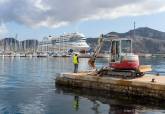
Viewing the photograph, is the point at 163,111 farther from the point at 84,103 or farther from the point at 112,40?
the point at 112,40

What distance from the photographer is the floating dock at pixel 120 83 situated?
27.3 metres

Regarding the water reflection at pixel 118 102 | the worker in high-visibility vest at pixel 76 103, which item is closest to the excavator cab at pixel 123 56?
the water reflection at pixel 118 102

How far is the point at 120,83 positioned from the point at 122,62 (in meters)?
2.24

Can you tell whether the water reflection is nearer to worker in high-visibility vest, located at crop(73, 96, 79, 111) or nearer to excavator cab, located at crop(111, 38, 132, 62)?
worker in high-visibility vest, located at crop(73, 96, 79, 111)

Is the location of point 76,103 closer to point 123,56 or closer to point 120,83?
point 120,83

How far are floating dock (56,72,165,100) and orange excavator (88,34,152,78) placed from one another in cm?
81

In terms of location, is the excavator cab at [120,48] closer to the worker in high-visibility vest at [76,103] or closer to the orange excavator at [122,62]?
the orange excavator at [122,62]

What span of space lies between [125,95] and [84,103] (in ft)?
14.1

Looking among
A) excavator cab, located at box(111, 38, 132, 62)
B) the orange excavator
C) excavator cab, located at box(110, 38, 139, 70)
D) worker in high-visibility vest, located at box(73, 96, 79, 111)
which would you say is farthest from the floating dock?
worker in high-visibility vest, located at box(73, 96, 79, 111)

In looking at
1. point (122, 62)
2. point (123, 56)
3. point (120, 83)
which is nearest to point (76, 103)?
point (120, 83)

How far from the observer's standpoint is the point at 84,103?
2673cm

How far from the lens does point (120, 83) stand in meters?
30.1

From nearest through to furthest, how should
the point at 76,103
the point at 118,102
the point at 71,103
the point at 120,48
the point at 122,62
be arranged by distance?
the point at 71,103 < the point at 76,103 < the point at 118,102 < the point at 122,62 < the point at 120,48

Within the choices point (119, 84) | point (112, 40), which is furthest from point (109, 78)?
point (112, 40)
